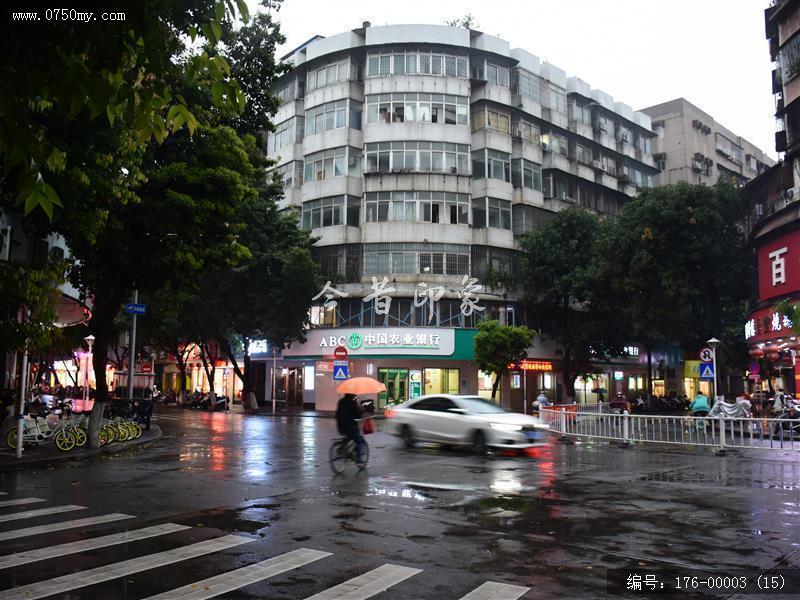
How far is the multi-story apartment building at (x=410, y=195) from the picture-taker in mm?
42062

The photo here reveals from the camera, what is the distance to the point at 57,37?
169 inches

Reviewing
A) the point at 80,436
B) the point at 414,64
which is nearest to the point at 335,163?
the point at 414,64

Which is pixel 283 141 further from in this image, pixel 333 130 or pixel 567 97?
pixel 567 97

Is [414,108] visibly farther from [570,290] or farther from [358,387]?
[358,387]

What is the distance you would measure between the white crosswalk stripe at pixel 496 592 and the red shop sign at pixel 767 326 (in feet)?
79.5

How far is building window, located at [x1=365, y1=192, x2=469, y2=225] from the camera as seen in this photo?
4244 centimetres

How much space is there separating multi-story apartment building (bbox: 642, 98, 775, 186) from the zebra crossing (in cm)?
6153

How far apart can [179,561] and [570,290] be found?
3922 cm

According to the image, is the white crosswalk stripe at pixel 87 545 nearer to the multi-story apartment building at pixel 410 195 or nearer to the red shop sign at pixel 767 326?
the red shop sign at pixel 767 326

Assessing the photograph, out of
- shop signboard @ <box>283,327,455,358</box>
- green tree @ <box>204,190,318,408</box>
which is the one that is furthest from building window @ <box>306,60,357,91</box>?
shop signboard @ <box>283,327,455,358</box>

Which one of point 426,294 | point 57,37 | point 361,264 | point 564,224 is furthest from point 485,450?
point 564,224

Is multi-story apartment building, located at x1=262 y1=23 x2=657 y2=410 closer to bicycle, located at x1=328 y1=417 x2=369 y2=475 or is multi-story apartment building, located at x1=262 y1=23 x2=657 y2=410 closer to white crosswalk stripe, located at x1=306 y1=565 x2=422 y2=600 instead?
bicycle, located at x1=328 y1=417 x2=369 y2=475

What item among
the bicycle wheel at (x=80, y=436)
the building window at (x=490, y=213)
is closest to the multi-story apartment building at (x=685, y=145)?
the building window at (x=490, y=213)

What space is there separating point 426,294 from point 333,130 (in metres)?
12.6
